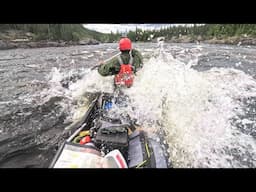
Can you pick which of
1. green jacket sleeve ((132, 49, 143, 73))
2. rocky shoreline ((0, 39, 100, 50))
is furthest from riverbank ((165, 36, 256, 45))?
green jacket sleeve ((132, 49, 143, 73))

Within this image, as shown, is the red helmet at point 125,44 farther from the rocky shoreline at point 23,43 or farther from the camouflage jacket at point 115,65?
the rocky shoreline at point 23,43

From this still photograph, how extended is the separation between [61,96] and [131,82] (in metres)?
3.81

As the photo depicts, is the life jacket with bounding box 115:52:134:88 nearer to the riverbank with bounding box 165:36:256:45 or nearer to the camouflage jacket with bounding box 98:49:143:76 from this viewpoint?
the camouflage jacket with bounding box 98:49:143:76

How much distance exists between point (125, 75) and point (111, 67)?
0.61m

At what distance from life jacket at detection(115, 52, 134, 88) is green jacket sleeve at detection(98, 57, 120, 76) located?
0.28 meters

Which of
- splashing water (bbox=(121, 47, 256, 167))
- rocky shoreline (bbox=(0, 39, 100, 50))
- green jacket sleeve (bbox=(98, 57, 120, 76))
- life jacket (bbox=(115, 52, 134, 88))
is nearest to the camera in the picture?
splashing water (bbox=(121, 47, 256, 167))

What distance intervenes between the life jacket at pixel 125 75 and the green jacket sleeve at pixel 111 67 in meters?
0.28

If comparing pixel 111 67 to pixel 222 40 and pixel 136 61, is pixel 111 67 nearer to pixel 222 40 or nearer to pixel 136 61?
pixel 136 61

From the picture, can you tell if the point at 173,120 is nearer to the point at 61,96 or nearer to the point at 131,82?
the point at 131,82

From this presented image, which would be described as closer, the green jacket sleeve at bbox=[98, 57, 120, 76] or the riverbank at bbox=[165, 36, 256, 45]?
the green jacket sleeve at bbox=[98, 57, 120, 76]

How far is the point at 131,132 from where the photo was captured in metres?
4.04

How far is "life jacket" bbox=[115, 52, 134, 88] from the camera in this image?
570cm

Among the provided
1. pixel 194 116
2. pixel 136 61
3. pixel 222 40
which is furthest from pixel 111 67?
pixel 222 40
